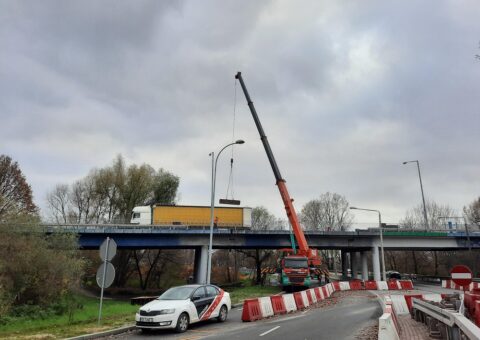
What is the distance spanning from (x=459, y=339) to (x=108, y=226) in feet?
124

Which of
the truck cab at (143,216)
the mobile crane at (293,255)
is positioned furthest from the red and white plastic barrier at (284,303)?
the truck cab at (143,216)

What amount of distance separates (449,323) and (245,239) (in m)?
37.1

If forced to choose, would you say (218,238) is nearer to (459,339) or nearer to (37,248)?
(37,248)

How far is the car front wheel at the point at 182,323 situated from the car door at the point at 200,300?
2.25 feet

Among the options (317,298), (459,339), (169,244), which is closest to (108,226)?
(169,244)

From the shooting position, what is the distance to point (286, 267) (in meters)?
30.7

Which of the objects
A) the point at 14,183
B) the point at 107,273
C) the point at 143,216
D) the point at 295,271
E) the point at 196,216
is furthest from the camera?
the point at 14,183

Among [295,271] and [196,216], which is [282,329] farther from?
[196,216]

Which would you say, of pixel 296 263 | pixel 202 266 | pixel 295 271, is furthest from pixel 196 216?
pixel 295 271

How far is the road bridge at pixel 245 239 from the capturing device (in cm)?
4078

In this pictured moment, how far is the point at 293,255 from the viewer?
31.8 m

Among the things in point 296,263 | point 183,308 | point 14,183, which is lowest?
point 183,308

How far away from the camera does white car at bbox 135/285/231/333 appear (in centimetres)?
1218

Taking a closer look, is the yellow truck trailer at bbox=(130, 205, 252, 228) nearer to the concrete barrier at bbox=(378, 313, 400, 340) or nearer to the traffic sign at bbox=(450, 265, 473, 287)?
the traffic sign at bbox=(450, 265, 473, 287)
